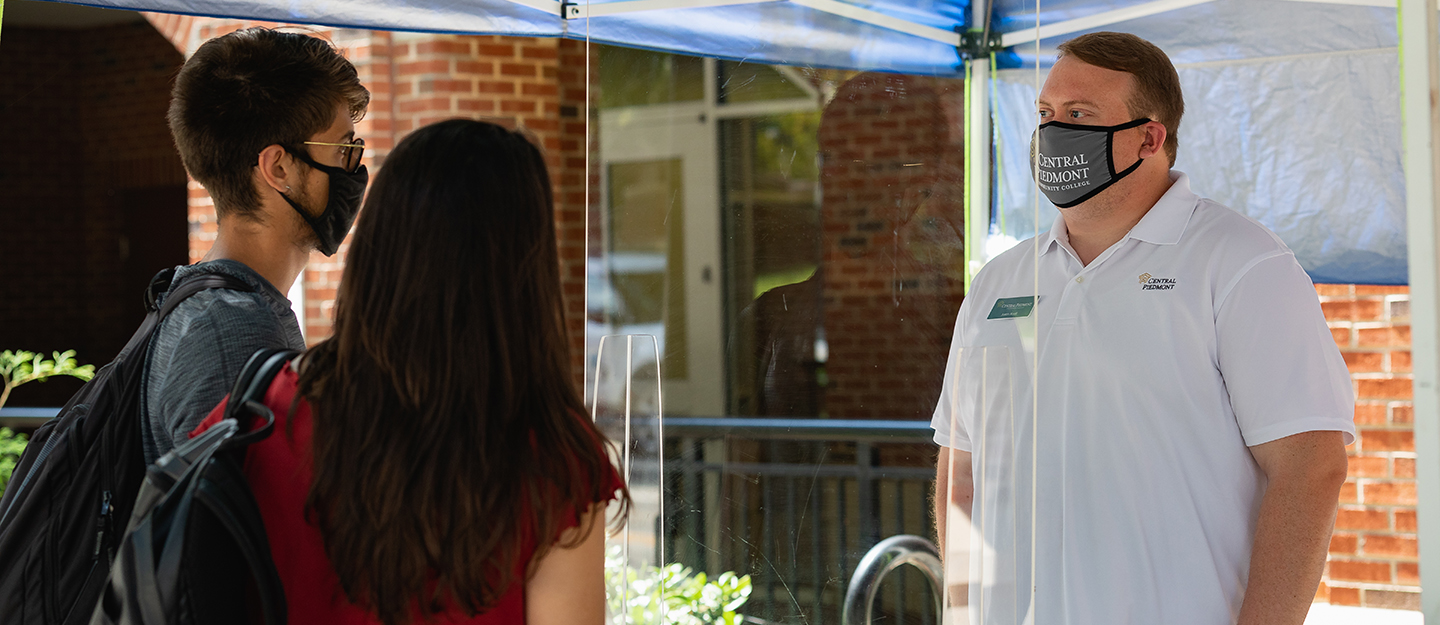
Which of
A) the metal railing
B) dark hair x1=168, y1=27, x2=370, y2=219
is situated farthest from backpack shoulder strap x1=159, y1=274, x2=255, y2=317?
the metal railing

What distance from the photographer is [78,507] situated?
45.8 inches

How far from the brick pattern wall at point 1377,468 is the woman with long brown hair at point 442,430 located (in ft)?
8.86

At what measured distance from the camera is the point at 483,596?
0.89m

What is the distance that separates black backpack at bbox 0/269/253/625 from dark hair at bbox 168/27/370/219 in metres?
0.17

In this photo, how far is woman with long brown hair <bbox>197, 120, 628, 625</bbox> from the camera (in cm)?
88

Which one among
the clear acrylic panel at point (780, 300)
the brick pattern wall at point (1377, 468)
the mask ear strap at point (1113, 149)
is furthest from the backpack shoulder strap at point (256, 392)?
the brick pattern wall at point (1377, 468)

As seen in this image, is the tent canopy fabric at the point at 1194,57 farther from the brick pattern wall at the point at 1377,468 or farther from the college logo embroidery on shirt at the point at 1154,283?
the brick pattern wall at the point at 1377,468

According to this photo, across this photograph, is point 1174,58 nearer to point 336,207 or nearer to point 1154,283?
point 1154,283

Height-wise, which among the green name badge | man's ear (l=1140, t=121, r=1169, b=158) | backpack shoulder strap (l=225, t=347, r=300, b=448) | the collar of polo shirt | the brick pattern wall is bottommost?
the brick pattern wall

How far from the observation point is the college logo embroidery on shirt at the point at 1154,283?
148 cm

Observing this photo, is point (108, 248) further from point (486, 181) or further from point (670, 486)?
point (486, 181)

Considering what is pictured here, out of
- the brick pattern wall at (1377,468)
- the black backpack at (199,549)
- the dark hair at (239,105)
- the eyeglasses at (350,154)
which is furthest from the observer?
the brick pattern wall at (1377,468)

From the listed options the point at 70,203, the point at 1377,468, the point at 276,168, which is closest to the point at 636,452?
the point at 276,168

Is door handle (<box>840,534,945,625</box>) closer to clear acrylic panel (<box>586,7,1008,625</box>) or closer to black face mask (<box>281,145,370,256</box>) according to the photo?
clear acrylic panel (<box>586,7,1008,625</box>)
